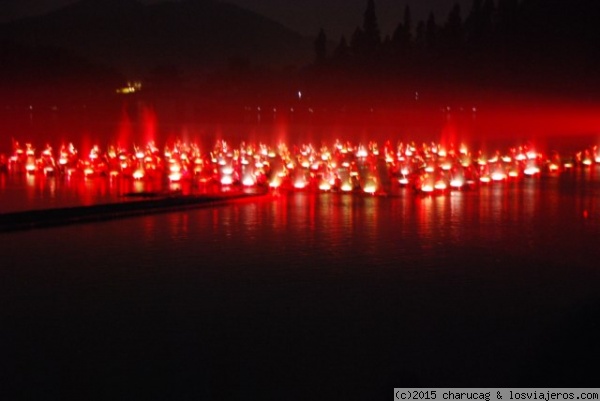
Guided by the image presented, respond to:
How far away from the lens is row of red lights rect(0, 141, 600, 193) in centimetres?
2281

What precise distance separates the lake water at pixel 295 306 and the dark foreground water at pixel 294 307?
26 millimetres

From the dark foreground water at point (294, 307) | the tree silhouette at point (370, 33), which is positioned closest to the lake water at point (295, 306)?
the dark foreground water at point (294, 307)

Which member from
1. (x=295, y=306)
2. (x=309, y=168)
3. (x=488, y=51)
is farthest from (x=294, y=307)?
(x=488, y=51)

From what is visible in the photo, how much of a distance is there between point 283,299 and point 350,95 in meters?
61.4

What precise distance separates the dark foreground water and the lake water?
0.03m

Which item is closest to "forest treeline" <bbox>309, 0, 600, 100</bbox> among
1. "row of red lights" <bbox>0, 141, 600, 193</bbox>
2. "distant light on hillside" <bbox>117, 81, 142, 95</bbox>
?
"distant light on hillside" <bbox>117, 81, 142, 95</bbox>

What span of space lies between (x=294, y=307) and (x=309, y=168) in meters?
15.6

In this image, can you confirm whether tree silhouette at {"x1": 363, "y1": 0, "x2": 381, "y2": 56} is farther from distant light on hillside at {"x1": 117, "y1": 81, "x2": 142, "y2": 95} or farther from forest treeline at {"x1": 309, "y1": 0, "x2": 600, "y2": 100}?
distant light on hillside at {"x1": 117, "y1": 81, "x2": 142, "y2": 95}

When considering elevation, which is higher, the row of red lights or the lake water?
the row of red lights

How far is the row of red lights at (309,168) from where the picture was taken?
22812mm

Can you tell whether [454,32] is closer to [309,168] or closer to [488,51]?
[488,51]

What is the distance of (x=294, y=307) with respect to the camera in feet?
30.9

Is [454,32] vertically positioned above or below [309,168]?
above

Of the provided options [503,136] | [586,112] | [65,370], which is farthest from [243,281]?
[586,112]
